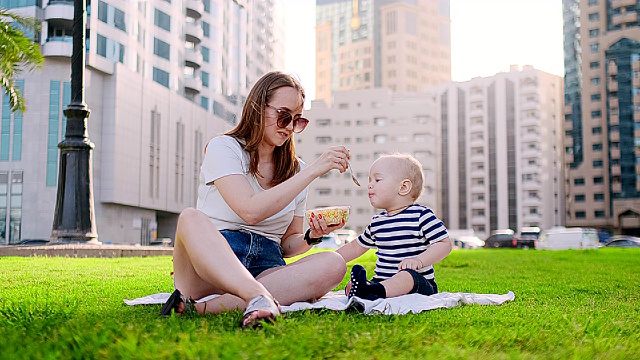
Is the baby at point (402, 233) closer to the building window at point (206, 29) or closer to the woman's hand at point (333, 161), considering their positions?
the woman's hand at point (333, 161)

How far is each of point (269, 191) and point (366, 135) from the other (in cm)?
7453

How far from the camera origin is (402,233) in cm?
412

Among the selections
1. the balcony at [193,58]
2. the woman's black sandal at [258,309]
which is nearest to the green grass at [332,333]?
the woman's black sandal at [258,309]

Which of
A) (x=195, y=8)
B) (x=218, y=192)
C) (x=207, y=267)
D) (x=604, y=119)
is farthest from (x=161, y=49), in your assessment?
(x=604, y=119)

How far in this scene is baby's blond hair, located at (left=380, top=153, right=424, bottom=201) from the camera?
4262mm

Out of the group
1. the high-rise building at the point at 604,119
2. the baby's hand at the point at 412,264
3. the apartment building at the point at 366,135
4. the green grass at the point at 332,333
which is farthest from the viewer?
the apartment building at the point at 366,135

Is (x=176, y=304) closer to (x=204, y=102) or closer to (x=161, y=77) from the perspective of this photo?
(x=161, y=77)

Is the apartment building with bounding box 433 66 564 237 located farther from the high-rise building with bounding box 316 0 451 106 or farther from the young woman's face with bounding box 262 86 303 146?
the young woman's face with bounding box 262 86 303 146

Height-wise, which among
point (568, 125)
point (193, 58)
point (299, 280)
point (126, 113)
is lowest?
point (299, 280)

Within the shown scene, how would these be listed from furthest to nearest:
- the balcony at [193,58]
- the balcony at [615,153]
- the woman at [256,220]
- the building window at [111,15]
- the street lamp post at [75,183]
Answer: the balcony at [615,153], the balcony at [193,58], the building window at [111,15], the street lamp post at [75,183], the woman at [256,220]

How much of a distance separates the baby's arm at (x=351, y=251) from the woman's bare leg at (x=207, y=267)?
1020 mm

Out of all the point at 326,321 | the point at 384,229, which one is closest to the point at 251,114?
the point at 384,229

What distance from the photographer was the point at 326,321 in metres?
2.79

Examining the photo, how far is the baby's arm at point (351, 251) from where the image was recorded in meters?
4.18
